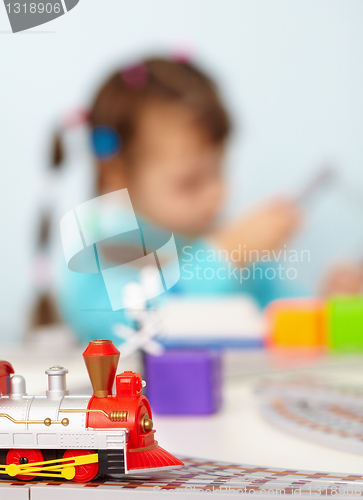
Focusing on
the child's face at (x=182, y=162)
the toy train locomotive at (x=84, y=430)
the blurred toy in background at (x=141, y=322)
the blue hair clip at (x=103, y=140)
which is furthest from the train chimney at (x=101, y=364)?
the child's face at (x=182, y=162)

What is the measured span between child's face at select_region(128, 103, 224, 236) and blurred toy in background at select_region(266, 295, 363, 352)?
39 centimetres

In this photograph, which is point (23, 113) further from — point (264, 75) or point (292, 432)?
point (292, 432)

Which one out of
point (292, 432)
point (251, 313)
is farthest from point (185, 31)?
point (292, 432)

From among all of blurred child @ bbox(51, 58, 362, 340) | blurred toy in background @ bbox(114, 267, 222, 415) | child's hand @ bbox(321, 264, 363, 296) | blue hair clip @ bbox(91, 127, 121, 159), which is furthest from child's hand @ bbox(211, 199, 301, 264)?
blurred toy in background @ bbox(114, 267, 222, 415)

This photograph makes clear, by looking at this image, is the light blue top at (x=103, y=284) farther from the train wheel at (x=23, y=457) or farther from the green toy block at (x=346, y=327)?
the green toy block at (x=346, y=327)

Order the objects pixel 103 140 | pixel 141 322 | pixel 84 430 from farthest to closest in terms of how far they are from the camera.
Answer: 1. pixel 103 140
2. pixel 141 322
3. pixel 84 430

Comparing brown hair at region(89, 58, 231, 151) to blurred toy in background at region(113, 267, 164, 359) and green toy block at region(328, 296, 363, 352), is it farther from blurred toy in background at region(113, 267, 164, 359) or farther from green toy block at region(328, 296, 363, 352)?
blurred toy in background at region(113, 267, 164, 359)

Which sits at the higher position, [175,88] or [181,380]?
[175,88]

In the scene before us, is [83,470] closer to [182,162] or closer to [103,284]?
[103,284]

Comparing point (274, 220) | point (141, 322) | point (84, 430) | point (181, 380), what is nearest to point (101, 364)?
point (84, 430)

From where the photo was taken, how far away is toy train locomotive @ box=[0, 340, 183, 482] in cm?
41

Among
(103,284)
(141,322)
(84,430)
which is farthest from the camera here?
(141,322)

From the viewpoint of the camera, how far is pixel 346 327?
4.18 feet

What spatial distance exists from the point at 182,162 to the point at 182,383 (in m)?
1.08
